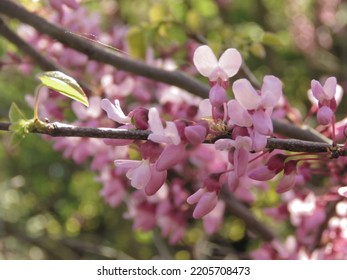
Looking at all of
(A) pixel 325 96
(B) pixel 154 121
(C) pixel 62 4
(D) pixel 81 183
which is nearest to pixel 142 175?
(B) pixel 154 121

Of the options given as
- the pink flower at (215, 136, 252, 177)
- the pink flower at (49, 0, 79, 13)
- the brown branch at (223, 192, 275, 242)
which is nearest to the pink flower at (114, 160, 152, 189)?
the pink flower at (215, 136, 252, 177)

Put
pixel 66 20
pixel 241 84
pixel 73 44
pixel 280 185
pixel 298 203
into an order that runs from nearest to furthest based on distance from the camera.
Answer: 1. pixel 241 84
2. pixel 280 185
3. pixel 73 44
4. pixel 298 203
5. pixel 66 20

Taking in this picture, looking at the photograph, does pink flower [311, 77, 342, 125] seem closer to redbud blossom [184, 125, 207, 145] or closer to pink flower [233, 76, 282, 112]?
pink flower [233, 76, 282, 112]

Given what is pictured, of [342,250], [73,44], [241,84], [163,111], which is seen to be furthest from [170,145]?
[342,250]

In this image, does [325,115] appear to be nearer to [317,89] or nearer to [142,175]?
[317,89]

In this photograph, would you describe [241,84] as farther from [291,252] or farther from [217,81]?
[291,252]

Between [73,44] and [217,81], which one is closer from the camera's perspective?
[217,81]

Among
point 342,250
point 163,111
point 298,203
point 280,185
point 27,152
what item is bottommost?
point 280,185

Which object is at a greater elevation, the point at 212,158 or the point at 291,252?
the point at 212,158

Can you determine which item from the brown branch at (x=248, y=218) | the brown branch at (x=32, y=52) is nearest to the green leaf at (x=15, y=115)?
the brown branch at (x=32, y=52)
